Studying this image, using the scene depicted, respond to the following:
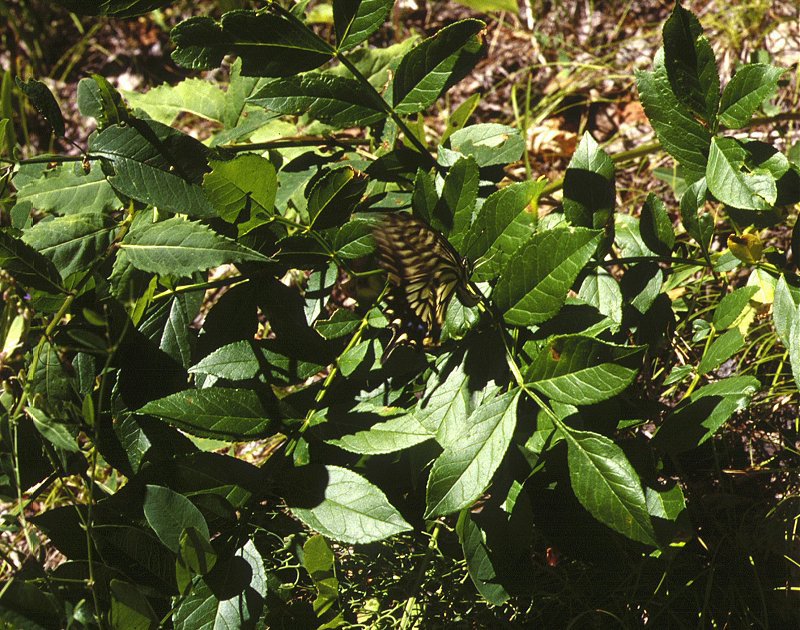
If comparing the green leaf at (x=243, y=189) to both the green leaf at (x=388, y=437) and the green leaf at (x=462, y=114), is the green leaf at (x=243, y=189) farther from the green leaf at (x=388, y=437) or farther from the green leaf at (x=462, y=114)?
the green leaf at (x=462, y=114)

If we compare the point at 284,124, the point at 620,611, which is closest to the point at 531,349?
the point at 620,611

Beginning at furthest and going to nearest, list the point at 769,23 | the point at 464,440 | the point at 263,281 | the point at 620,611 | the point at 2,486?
the point at 769,23, the point at 620,611, the point at 263,281, the point at 2,486, the point at 464,440

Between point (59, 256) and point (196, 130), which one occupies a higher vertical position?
point (59, 256)

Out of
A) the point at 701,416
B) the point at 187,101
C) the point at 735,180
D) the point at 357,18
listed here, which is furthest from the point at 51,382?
the point at 735,180

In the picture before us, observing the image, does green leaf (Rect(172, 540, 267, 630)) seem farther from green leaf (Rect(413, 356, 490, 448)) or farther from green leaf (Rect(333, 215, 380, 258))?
green leaf (Rect(333, 215, 380, 258))

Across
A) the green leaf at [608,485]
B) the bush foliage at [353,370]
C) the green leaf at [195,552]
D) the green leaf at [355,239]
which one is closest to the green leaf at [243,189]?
the bush foliage at [353,370]

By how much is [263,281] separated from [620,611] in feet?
2.95

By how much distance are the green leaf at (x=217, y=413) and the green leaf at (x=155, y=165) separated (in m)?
0.29

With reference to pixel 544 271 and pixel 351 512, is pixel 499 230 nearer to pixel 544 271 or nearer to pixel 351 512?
pixel 544 271

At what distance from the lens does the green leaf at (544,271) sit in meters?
1.01

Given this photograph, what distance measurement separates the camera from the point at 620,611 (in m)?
1.36

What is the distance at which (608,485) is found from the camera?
0.96 m

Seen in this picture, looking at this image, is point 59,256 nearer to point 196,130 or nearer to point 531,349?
point 531,349

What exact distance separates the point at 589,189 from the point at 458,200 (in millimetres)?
275
